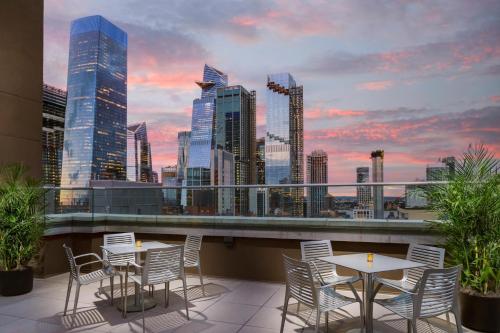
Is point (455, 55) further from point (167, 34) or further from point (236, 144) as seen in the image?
point (236, 144)

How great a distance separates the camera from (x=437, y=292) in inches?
118

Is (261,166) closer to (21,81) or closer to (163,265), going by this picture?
(21,81)

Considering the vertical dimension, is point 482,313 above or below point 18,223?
below

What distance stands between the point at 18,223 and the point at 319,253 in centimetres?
435

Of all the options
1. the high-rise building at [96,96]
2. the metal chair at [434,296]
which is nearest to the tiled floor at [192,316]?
the metal chair at [434,296]

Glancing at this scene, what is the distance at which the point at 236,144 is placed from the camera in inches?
1430

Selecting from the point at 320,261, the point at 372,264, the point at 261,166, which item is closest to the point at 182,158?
the point at 261,166

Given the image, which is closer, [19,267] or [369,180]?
[19,267]

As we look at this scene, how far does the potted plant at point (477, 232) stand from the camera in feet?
12.4

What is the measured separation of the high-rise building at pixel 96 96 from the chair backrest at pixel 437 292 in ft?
113

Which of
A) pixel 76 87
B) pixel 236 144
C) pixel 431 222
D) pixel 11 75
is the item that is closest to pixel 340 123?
pixel 431 222

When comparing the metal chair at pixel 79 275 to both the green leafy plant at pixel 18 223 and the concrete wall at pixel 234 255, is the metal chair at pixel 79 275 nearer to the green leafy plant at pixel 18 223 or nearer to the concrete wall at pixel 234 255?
the green leafy plant at pixel 18 223

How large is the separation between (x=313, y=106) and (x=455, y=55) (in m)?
7.63

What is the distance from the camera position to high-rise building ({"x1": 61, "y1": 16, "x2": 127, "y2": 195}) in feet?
120
